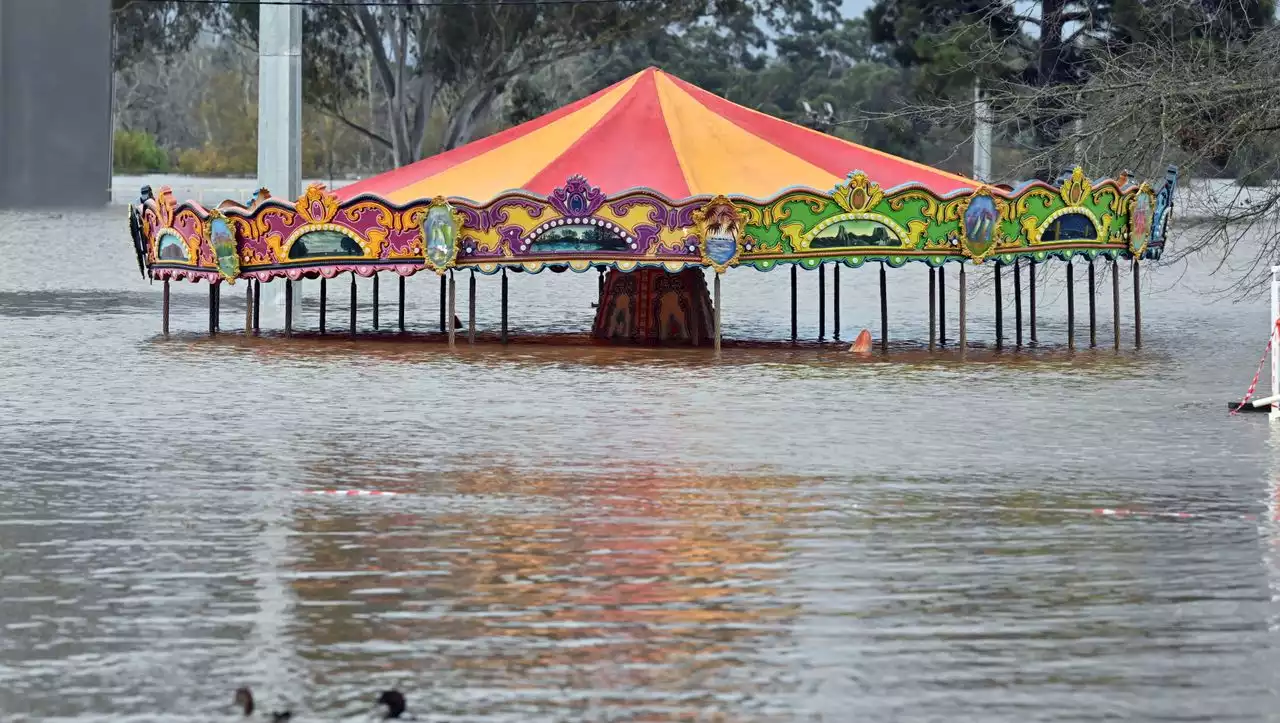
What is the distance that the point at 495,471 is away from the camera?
12328 mm

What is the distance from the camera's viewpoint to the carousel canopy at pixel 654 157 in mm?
22828

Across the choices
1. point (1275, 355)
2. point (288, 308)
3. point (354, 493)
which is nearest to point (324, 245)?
point (288, 308)

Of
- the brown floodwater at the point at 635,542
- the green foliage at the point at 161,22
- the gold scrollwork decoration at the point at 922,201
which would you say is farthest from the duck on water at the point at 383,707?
the green foliage at the point at 161,22

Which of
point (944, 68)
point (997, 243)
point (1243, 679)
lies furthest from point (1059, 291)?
point (1243, 679)

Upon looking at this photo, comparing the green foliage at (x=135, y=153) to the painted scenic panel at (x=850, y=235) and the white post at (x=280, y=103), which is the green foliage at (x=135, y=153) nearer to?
the white post at (x=280, y=103)

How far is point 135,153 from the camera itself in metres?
90.1

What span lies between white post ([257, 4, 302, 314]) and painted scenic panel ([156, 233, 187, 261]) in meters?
3.55

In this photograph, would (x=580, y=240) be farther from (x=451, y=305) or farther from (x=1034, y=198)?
(x=1034, y=198)

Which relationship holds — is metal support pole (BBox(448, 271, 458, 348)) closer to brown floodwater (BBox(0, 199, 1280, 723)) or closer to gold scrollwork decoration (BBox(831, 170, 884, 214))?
brown floodwater (BBox(0, 199, 1280, 723))

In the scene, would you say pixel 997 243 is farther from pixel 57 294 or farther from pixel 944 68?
pixel 944 68

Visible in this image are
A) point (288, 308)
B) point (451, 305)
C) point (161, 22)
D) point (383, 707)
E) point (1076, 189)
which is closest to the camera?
point (383, 707)

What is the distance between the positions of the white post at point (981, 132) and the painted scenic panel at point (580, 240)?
3.91m

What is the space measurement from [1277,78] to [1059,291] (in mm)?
15310

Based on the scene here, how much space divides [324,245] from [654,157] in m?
3.43
